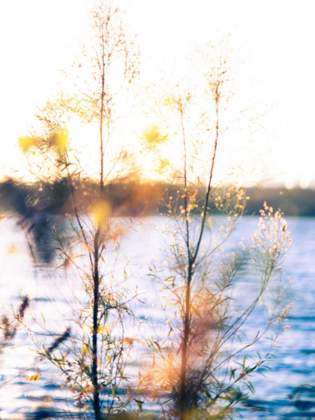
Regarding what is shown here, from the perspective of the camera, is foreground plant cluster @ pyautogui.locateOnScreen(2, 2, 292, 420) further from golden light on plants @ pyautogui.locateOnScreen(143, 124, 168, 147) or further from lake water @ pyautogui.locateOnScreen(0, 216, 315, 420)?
lake water @ pyautogui.locateOnScreen(0, 216, 315, 420)

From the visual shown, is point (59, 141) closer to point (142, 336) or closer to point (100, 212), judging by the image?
point (100, 212)

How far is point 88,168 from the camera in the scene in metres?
6.18

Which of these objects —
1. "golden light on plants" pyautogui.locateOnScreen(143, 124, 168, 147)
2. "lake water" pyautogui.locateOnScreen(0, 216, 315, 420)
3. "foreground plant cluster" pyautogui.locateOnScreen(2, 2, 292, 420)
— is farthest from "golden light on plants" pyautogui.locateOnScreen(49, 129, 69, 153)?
"lake water" pyautogui.locateOnScreen(0, 216, 315, 420)

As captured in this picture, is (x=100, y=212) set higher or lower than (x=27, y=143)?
lower

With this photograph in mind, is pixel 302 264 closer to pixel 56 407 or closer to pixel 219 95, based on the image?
pixel 56 407

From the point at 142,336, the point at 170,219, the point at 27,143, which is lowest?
the point at 142,336

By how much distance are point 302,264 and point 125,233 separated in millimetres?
43036

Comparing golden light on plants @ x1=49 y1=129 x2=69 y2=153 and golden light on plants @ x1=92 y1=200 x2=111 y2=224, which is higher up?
golden light on plants @ x1=49 y1=129 x2=69 y2=153

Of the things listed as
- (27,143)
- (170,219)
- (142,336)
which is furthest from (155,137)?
(142,336)

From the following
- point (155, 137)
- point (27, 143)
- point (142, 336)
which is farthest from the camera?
point (142, 336)

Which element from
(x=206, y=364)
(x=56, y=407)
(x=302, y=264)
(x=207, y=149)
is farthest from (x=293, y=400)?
(x=302, y=264)

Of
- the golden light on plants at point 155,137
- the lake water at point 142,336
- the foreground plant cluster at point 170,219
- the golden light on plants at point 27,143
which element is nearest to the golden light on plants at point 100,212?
the foreground plant cluster at point 170,219

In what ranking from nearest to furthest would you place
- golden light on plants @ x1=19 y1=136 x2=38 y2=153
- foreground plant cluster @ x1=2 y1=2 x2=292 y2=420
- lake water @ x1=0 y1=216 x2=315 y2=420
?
foreground plant cluster @ x1=2 y1=2 x2=292 y2=420 < golden light on plants @ x1=19 y1=136 x2=38 y2=153 < lake water @ x1=0 y1=216 x2=315 y2=420

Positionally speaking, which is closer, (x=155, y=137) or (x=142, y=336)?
(x=155, y=137)
